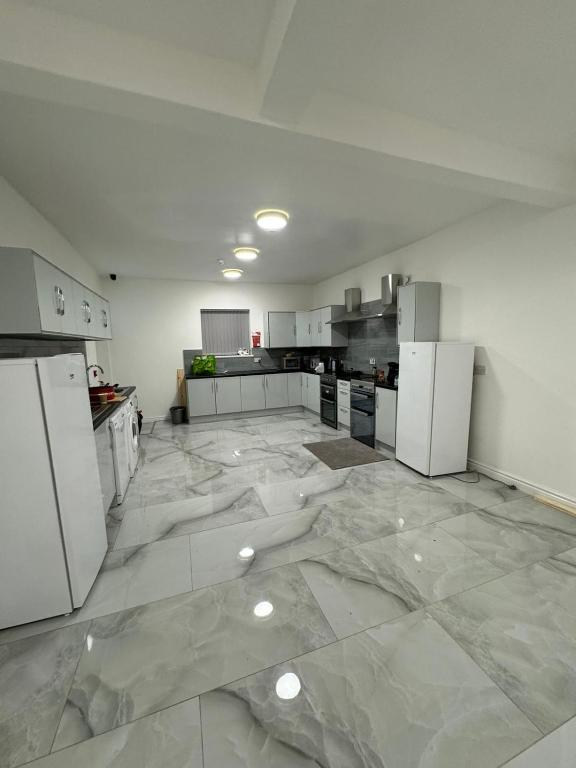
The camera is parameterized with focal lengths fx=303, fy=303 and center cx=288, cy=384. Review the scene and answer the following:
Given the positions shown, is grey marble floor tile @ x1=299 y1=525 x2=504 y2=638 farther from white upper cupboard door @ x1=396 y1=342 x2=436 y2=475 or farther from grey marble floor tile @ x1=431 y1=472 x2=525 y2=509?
white upper cupboard door @ x1=396 y1=342 x2=436 y2=475

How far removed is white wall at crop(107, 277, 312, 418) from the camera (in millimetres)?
5344

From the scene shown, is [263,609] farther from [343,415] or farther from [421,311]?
[343,415]

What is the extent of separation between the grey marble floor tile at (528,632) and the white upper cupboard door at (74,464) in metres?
1.93

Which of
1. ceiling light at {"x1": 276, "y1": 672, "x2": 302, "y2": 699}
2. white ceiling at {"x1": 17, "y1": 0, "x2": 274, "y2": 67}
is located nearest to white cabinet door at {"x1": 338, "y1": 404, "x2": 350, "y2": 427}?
ceiling light at {"x1": 276, "y1": 672, "x2": 302, "y2": 699}

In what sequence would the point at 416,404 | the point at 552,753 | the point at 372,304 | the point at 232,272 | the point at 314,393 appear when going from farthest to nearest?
the point at 314,393
the point at 232,272
the point at 372,304
the point at 416,404
the point at 552,753

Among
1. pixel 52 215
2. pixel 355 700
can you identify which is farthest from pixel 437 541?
pixel 52 215

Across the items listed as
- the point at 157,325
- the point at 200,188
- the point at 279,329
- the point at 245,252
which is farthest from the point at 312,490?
the point at 157,325

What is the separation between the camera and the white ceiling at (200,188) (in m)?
1.67

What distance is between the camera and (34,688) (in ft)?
4.20

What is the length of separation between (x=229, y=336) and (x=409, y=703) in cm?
565

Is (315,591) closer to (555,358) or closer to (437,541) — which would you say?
(437,541)

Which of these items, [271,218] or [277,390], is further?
[277,390]

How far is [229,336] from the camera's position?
612 cm

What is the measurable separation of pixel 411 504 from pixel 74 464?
252cm
